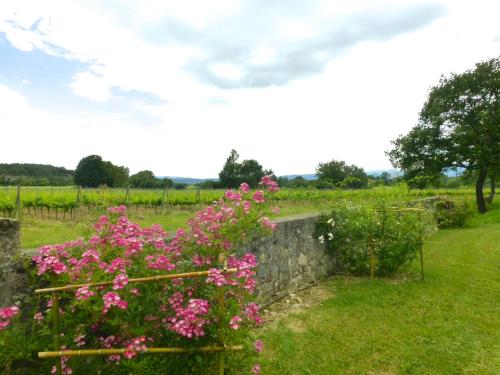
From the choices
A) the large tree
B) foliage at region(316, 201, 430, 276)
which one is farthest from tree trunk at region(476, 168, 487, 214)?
foliage at region(316, 201, 430, 276)

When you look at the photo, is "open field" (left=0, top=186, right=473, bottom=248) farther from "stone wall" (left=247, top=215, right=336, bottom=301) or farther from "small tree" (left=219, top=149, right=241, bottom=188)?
"small tree" (left=219, top=149, right=241, bottom=188)

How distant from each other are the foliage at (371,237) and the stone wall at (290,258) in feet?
0.89

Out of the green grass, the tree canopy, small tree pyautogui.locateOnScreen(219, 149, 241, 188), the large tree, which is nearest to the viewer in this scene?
the green grass

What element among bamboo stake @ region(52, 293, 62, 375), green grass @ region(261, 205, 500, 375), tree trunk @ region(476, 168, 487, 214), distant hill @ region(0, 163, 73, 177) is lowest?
green grass @ region(261, 205, 500, 375)

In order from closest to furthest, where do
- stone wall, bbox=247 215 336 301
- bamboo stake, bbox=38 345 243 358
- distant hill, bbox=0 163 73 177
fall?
bamboo stake, bbox=38 345 243 358 → stone wall, bbox=247 215 336 301 → distant hill, bbox=0 163 73 177

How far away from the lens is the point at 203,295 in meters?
2.42

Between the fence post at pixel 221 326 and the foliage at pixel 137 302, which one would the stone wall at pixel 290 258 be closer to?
the foliage at pixel 137 302

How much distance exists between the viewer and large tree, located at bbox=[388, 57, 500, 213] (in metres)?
16.7

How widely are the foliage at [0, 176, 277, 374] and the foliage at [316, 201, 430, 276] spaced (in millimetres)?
3699

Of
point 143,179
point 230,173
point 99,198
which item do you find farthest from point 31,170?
point 99,198

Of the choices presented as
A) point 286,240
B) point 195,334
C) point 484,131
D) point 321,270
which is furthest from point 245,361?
point 484,131

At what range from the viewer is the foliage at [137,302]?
80.7 inches

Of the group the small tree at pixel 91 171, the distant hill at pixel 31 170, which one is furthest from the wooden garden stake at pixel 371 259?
the distant hill at pixel 31 170

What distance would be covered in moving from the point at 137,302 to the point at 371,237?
4.76 metres
